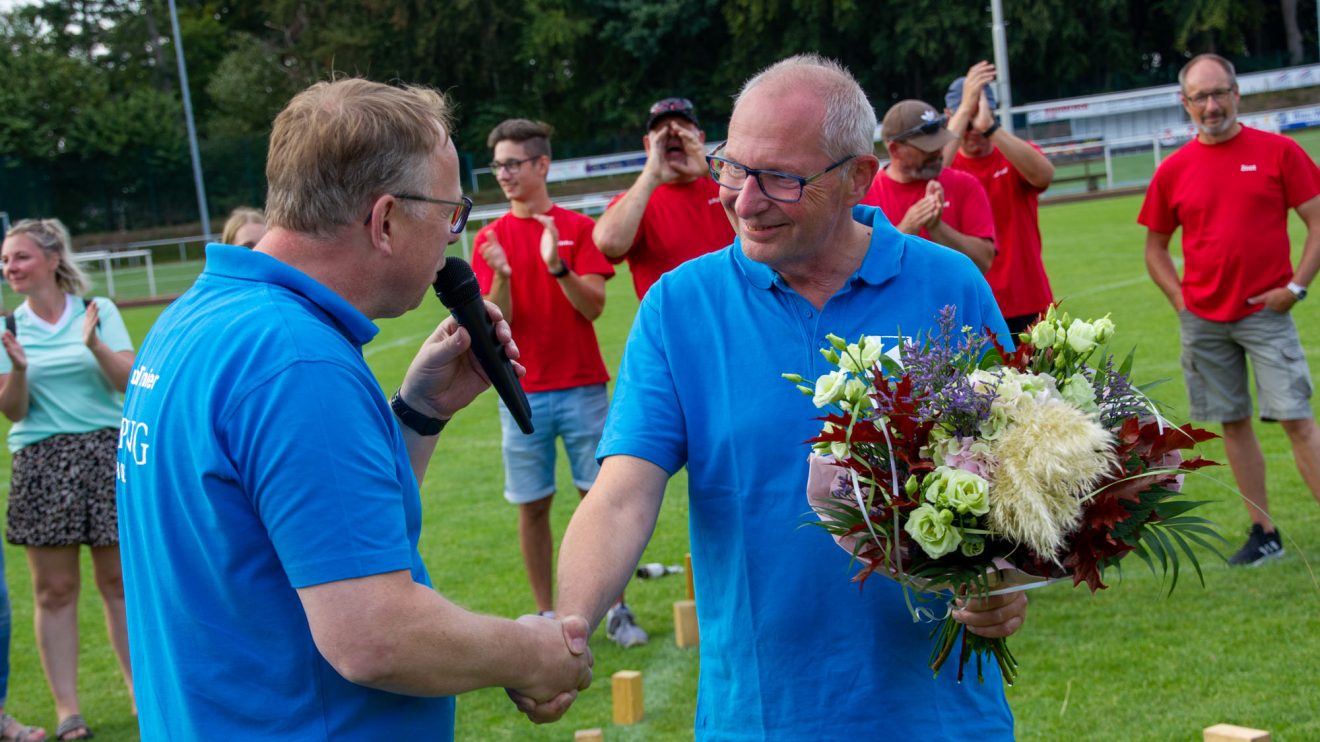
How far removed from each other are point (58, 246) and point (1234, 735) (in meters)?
6.04

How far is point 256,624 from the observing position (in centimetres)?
246

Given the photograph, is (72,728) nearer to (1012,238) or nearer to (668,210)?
(668,210)

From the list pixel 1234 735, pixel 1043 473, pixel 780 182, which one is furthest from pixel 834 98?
pixel 1234 735

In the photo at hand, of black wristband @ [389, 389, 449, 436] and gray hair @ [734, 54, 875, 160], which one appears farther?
black wristband @ [389, 389, 449, 436]

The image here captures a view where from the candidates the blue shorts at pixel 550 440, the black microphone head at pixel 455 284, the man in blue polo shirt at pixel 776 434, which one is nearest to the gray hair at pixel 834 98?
the man in blue polo shirt at pixel 776 434

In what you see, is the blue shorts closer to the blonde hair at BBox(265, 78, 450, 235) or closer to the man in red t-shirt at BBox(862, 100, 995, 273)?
the man in red t-shirt at BBox(862, 100, 995, 273)

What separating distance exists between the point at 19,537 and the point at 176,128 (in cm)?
5474

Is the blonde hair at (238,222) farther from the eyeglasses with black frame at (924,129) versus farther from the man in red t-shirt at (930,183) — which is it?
the eyeglasses with black frame at (924,129)

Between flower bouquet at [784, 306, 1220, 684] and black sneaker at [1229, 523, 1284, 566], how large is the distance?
5.15m

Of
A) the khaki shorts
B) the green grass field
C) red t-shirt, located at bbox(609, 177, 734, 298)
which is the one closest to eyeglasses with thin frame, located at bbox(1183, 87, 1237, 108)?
the khaki shorts

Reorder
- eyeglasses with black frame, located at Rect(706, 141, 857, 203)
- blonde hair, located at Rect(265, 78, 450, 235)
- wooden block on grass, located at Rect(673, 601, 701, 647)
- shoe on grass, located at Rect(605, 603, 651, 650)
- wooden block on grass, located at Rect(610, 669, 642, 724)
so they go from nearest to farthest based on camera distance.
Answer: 1. blonde hair, located at Rect(265, 78, 450, 235)
2. eyeglasses with black frame, located at Rect(706, 141, 857, 203)
3. wooden block on grass, located at Rect(610, 669, 642, 724)
4. wooden block on grass, located at Rect(673, 601, 701, 647)
5. shoe on grass, located at Rect(605, 603, 651, 650)

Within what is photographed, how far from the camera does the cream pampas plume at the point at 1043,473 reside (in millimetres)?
2602

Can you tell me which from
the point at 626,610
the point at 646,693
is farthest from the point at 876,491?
the point at 626,610

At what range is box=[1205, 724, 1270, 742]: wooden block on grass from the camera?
4445 mm
